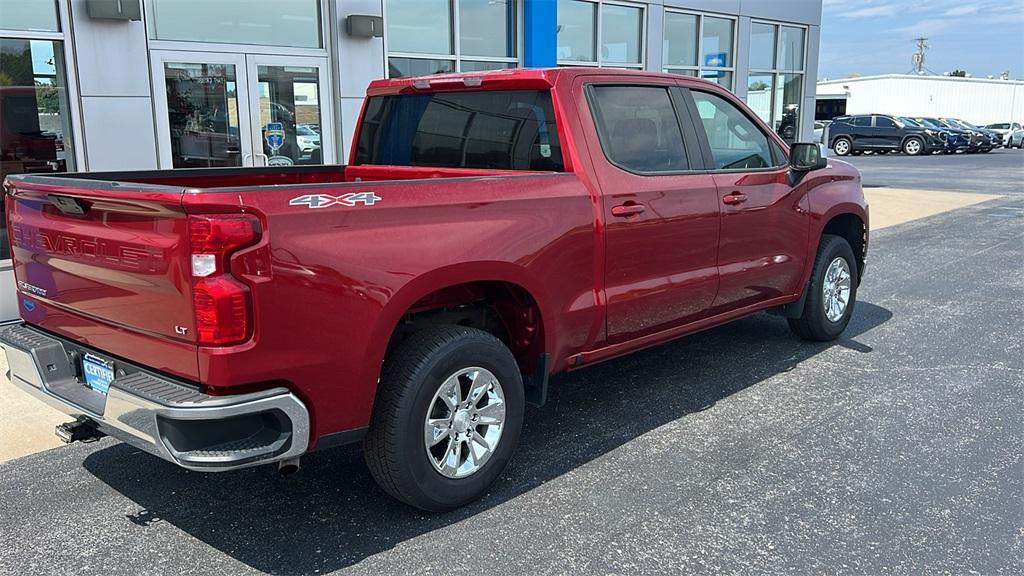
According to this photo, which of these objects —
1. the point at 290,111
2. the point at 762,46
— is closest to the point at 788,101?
the point at 762,46

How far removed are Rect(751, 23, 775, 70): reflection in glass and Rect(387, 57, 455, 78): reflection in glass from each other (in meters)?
8.06

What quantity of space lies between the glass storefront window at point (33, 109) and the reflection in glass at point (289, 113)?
2.06 m

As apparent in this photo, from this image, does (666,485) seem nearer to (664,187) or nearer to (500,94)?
(664,187)

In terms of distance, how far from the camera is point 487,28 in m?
11.6

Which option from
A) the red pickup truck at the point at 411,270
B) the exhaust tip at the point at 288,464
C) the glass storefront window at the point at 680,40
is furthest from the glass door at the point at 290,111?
the glass storefront window at the point at 680,40

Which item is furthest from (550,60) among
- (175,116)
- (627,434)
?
(627,434)

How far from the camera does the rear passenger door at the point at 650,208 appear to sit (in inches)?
170

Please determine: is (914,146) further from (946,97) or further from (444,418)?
(444,418)

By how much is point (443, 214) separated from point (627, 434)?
5.94 ft

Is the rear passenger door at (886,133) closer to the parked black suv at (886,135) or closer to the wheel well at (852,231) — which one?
the parked black suv at (886,135)

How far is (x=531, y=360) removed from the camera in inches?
163

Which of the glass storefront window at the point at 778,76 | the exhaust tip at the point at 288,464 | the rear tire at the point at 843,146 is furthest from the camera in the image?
the rear tire at the point at 843,146

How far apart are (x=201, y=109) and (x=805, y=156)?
610 centimetres

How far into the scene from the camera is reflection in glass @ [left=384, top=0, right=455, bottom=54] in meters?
10.3
